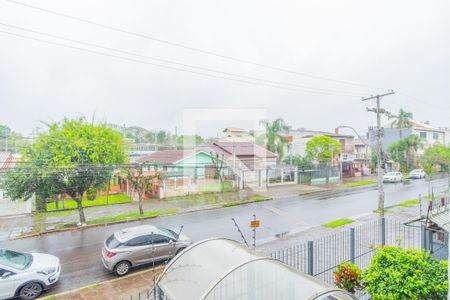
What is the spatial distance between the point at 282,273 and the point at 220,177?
2326cm

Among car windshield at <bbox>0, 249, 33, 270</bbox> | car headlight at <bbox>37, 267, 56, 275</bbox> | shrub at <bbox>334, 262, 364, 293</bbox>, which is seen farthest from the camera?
car headlight at <bbox>37, 267, 56, 275</bbox>

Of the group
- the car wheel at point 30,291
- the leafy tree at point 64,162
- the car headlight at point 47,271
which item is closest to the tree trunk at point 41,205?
the leafy tree at point 64,162

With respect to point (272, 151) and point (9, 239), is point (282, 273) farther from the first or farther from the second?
point (272, 151)

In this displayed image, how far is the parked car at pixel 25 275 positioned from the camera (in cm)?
725

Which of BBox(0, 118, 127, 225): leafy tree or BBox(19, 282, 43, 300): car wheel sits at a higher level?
BBox(0, 118, 127, 225): leafy tree

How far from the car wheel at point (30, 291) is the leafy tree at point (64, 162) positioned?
8.51 meters

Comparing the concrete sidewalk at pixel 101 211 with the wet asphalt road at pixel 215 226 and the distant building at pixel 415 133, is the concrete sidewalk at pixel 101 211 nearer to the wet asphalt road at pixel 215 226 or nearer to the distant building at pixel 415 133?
the wet asphalt road at pixel 215 226

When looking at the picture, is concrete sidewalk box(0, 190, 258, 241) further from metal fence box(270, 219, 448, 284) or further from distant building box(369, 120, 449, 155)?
distant building box(369, 120, 449, 155)

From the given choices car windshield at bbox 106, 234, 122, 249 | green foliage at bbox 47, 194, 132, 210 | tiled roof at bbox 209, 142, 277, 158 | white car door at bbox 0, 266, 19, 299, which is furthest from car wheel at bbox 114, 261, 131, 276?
tiled roof at bbox 209, 142, 277, 158

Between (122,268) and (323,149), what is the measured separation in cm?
3061

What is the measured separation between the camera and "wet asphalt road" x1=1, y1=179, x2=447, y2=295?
963 centimetres

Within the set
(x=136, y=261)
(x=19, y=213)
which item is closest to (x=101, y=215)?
(x=19, y=213)

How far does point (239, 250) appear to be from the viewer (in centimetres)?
520

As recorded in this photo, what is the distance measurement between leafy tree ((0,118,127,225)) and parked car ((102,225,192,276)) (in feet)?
25.6
